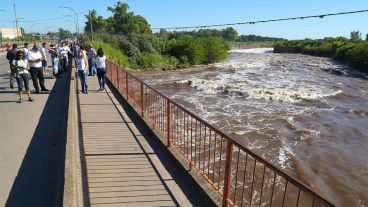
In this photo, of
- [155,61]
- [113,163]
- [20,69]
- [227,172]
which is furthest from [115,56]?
[227,172]

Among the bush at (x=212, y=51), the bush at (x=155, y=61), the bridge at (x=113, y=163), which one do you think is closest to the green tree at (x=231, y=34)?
the bush at (x=212, y=51)

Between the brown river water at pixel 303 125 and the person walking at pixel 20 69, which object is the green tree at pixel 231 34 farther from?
the person walking at pixel 20 69

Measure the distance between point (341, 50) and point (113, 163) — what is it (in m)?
60.4

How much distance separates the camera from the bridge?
4.52 metres

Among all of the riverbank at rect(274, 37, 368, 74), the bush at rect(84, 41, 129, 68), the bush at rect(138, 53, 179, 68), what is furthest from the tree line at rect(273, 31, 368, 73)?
the bush at rect(84, 41, 129, 68)

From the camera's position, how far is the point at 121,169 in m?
5.55

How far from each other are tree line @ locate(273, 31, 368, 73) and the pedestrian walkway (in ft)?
134

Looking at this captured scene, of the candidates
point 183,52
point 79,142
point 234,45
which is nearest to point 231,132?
point 79,142

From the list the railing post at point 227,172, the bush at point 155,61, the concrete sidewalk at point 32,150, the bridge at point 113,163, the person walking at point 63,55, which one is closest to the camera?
the railing post at point 227,172

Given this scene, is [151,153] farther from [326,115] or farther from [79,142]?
[326,115]

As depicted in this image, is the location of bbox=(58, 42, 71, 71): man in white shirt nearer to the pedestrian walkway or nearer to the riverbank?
the pedestrian walkway

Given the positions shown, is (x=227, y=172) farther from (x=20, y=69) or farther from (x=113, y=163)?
(x=20, y=69)

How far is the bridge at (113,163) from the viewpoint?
4.52m

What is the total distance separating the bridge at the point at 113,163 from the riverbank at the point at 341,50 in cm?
3993
